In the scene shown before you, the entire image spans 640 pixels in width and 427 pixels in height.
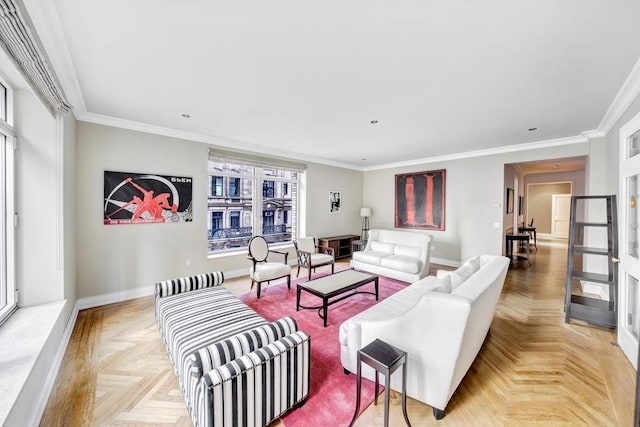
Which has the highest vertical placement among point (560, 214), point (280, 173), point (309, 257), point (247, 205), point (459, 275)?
point (280, 173)

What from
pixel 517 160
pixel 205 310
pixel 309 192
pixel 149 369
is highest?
pixel 517 160

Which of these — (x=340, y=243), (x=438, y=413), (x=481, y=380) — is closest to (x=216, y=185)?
(x=340, y=243)

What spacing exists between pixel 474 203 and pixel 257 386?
214 inches

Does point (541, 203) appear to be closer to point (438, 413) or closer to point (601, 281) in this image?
point (601, 281)

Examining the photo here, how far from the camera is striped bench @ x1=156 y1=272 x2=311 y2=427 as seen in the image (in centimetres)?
133

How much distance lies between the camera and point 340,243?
648 centimetres

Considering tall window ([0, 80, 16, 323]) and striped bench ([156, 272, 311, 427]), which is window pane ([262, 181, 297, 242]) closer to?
striped bench ([156, 272, 311, 427])

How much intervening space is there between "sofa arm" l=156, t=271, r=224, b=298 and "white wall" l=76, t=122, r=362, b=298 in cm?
131

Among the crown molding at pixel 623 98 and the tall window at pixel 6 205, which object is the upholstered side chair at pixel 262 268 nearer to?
the tall window at pixel 6 205

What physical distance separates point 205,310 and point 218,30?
2231 millimetres

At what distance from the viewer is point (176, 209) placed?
13.1ft

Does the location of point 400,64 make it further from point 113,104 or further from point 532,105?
point 113,104

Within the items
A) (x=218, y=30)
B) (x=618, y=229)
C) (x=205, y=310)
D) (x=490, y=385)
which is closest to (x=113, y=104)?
(x=218, y=30)

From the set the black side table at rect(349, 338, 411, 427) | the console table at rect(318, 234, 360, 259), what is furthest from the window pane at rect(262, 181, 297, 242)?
the black side table at rect(349, 338, 411, 427)
